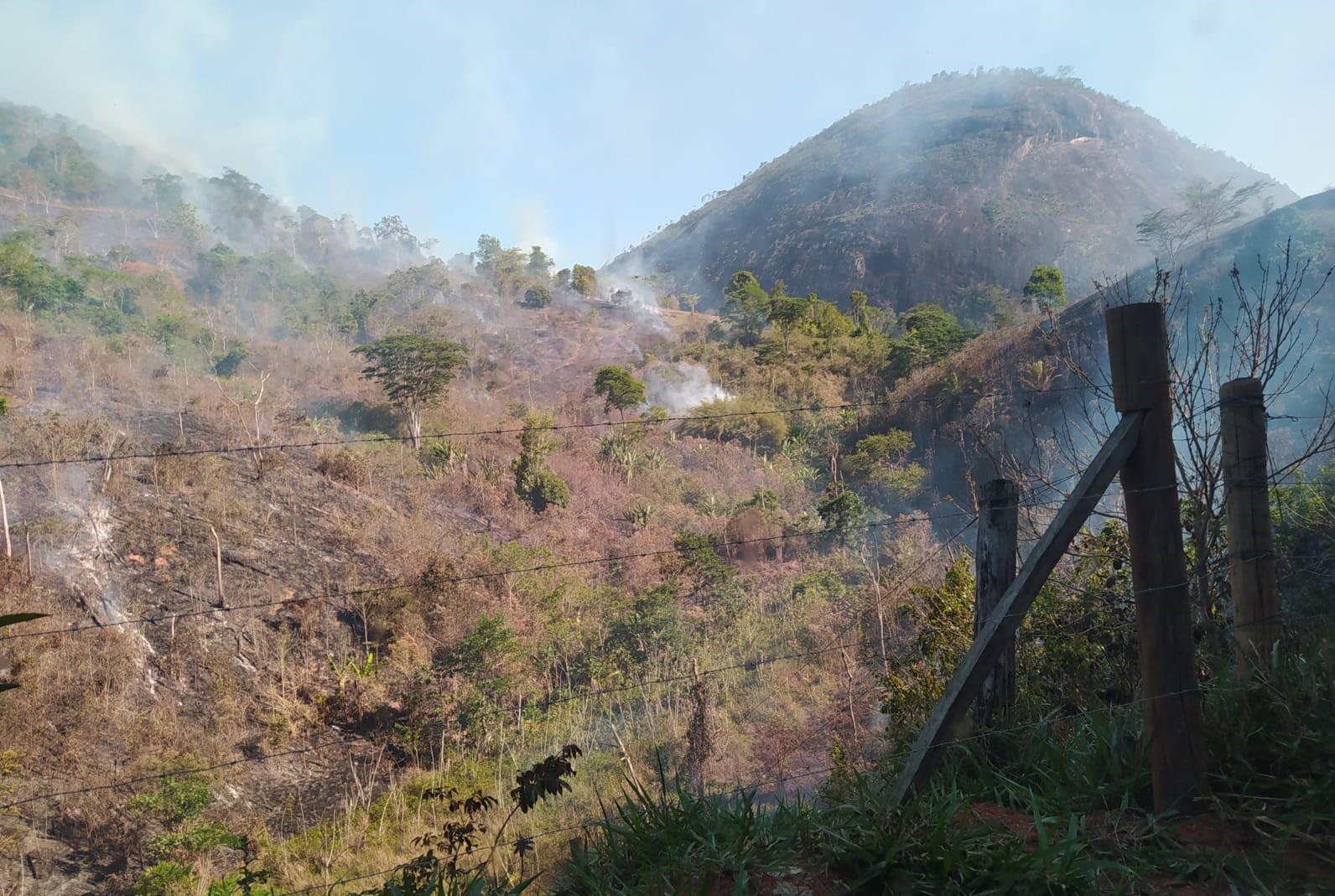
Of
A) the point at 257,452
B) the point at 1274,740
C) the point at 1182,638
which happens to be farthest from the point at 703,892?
the point at 257,452

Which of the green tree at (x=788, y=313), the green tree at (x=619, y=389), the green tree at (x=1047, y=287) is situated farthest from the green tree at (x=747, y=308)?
the green tree at (x=619, y=389)

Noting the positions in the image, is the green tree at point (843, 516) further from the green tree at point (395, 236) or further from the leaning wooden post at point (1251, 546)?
the green tree at point (395, 236)

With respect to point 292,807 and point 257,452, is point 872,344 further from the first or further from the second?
point 292,807

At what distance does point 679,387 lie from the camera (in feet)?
83.4

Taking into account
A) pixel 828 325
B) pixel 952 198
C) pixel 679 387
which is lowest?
pixel 679 387

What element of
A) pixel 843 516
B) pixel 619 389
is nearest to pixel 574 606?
pixel 843 516

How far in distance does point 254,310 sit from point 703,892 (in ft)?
104

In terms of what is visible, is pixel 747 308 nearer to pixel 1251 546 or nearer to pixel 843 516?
pixel 843 516

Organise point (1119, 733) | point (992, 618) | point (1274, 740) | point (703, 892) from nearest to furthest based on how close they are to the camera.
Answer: point (703, 892), point (992, 618), point (1274, 740), point (1119, 733)

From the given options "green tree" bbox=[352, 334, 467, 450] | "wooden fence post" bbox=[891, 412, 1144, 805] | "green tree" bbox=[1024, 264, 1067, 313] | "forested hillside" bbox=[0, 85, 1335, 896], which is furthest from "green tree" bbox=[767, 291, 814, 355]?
"wooden fence post" bbox=[891, 412, 1144, 805]

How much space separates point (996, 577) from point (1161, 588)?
764 mm

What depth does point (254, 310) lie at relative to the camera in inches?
1141

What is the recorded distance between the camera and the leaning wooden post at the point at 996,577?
2.79 metres

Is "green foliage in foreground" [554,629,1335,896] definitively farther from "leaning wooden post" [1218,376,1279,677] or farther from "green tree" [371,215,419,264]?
"green tree" [371,215,419,264]
